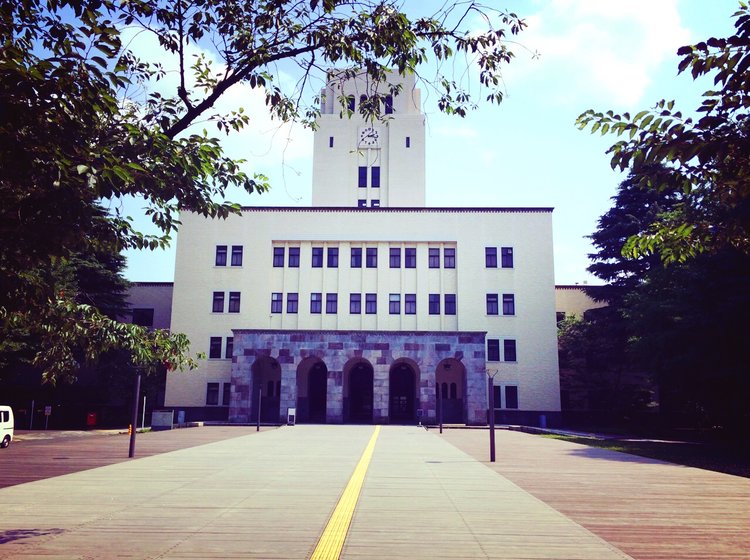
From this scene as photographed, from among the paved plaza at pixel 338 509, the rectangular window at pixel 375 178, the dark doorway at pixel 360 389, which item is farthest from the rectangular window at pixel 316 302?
the paved plaza at pixel 338 509

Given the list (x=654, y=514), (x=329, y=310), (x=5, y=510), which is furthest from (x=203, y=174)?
(x=329, y=310)


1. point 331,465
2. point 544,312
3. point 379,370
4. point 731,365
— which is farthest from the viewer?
point 544,312

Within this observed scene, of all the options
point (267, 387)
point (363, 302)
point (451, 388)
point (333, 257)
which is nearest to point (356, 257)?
point (333, 257)

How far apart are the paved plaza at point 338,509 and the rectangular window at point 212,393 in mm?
29274

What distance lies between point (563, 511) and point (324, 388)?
1546 inches

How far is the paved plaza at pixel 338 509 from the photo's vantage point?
648 centimetres

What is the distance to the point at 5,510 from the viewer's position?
8508 millimetres

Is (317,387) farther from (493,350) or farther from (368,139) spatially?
(368,139)

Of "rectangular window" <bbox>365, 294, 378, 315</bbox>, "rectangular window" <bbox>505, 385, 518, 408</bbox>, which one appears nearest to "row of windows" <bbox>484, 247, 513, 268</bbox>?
"rectangular window" <bbox>365, 294, 378, 315</bbox>

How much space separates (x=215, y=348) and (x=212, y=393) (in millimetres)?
3480

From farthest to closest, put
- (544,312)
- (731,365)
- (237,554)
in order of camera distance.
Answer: (544,312)
(731,365)
(237,554)

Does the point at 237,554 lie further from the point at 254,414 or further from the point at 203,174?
the point at 254,414

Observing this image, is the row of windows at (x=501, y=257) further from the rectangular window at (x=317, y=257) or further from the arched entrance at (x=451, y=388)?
the rectangular window at (x=317, y=257)

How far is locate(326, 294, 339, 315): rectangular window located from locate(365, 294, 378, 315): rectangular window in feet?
7.77
